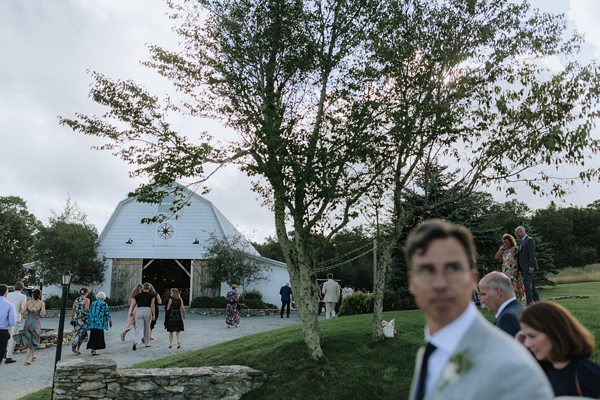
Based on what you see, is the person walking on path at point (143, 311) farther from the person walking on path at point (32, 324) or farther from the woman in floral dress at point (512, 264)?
the woman in floral dress at point (512, 264)

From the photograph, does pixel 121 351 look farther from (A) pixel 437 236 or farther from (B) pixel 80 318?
(A) pixel 437 236

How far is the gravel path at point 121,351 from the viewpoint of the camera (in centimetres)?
1191

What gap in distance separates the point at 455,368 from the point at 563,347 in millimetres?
1567

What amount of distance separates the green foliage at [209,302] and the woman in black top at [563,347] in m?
28.4

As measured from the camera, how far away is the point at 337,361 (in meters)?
10.2

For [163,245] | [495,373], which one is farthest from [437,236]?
A: [163,245]

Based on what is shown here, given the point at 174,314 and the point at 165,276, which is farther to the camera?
the point at 165,276

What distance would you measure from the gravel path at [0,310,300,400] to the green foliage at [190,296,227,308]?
17.9 feet

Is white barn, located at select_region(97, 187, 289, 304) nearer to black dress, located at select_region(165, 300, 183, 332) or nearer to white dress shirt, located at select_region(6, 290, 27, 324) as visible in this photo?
black dress, located at select_region(165, 300, 183, 332)

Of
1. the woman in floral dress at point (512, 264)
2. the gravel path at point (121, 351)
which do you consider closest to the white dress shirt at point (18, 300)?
the gravel path at point (121, 351)

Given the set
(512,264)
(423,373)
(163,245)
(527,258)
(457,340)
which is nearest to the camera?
(457,340)

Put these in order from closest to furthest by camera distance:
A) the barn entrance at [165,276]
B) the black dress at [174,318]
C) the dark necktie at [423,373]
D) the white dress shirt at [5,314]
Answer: the dark necktie at [423,373]
the white dress shirt at [5,314]
the black dress at [174,318]
the barn entrance at [165,276]

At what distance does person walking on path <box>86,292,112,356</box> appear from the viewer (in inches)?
557

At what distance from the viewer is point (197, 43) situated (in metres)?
11.8
